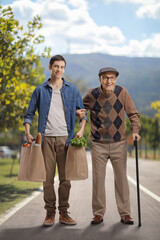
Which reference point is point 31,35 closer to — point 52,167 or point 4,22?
point 4,22

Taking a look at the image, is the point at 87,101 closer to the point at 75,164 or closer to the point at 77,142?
the point at 77,142

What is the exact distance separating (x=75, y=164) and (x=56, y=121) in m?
0.66

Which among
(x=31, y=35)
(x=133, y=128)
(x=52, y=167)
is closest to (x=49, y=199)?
(x=52, y=167)

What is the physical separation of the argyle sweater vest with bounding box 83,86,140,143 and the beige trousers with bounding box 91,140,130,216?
4.7 inches

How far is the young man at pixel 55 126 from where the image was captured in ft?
17.5

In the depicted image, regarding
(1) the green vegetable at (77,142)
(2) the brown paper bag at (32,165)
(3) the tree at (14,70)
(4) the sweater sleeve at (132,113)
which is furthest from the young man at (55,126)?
(3) the tree at (14,70)

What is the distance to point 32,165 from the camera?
505cm

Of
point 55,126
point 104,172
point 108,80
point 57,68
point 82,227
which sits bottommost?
point 82,227

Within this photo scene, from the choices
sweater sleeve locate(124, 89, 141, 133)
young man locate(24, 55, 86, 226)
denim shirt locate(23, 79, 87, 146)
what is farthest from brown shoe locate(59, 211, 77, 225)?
sweater sleeve locate(124, 89, 141, 133)

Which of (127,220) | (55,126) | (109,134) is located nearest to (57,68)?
(55,126)

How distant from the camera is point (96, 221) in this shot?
538 cm

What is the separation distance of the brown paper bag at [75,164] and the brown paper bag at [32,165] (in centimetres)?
34

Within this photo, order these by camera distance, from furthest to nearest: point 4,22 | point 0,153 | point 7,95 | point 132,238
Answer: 1. point 0,153
2. point 7,95
3. point 4,22
4. point 132,238

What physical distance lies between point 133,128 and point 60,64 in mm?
1390
